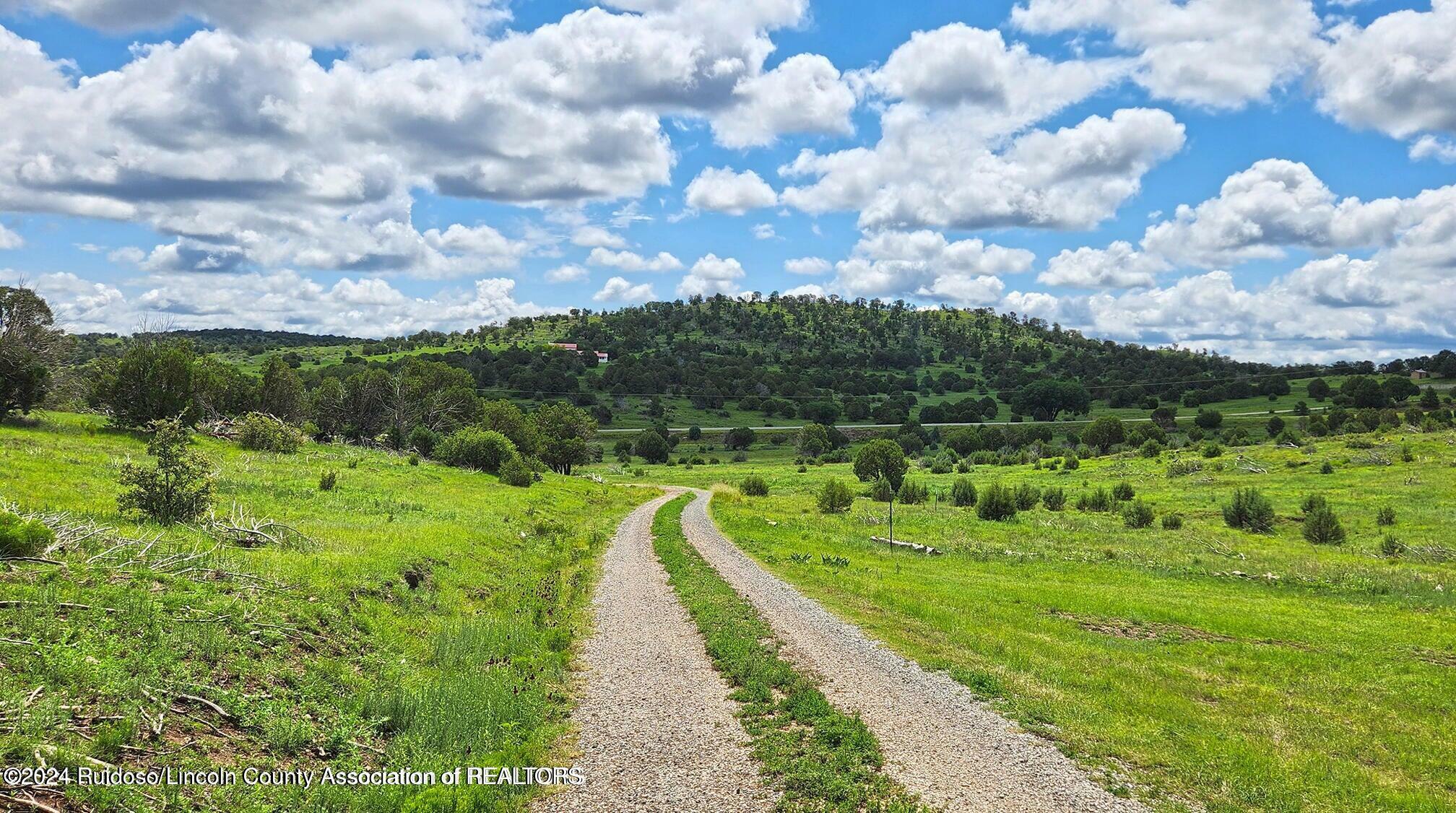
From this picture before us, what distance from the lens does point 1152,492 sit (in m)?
57.9

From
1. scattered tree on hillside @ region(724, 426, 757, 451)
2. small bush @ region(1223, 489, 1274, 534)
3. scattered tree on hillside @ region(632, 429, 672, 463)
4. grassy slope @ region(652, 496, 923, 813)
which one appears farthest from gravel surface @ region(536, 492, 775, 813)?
scattered tree on hillside @ region(724, 426, 757, 451)

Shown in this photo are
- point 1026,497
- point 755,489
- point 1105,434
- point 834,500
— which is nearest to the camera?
point 834,500

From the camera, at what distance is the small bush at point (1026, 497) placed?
55.7m

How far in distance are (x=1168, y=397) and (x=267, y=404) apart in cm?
20159

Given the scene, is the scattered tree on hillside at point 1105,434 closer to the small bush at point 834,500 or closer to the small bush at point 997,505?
the small bush at point 997,505

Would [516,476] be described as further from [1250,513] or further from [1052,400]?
[1052,400]

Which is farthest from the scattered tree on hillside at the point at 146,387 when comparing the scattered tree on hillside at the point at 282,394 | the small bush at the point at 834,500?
the small bush at the point at 834,500

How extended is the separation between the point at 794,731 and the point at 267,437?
45978mm

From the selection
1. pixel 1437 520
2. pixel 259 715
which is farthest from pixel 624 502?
pixel 1437 520

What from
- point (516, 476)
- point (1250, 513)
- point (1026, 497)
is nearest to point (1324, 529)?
point (1250, 513)

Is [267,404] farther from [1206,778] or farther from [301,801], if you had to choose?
[1206,778]

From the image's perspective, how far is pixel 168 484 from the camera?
58.4 ft

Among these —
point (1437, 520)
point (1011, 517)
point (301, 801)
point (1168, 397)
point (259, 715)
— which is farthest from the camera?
point (1168, 397)

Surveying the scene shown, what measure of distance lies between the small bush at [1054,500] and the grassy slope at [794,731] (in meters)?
43.8
